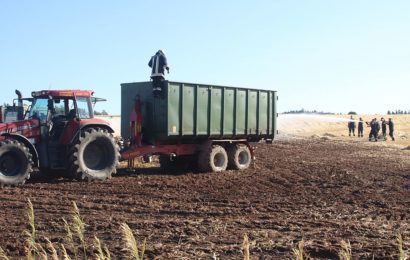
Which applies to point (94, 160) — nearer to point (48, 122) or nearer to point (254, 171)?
point (48, 122)

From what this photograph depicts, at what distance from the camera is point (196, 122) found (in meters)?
15.2

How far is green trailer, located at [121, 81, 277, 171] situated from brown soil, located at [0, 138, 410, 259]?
869 mm

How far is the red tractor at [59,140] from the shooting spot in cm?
1169

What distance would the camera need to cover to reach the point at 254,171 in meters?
16.1

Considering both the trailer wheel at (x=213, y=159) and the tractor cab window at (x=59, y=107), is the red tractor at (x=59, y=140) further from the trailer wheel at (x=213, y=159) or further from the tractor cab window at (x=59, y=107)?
the trailer wheel at (x=213, y=159)

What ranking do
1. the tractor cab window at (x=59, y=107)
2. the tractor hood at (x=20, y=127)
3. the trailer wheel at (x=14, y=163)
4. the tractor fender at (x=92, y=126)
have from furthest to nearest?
1. the tractor cab window at (x=59, y=107)
2. the tractor fender at (x=92, y=126)
3. the tractor hood at (x=20, y=127)
4. the trailer wheel at (x=14, y=163)

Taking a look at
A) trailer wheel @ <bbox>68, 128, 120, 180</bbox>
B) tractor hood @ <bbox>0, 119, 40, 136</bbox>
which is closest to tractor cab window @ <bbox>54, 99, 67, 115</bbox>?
tractor hood @ <bbox>0, 119, 40, 136</bbox>

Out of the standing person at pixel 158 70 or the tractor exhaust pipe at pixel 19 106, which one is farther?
the standing person at pixel 158 70

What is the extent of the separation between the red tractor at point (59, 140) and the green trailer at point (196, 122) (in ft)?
4.57

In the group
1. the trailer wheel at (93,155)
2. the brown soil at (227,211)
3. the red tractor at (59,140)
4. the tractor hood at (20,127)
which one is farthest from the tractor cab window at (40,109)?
the brown soil at (227,211)

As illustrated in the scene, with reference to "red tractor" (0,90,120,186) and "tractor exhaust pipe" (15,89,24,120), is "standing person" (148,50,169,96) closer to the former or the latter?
"red tractor" (0,90,120,186)

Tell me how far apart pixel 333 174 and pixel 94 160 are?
7.04 meters

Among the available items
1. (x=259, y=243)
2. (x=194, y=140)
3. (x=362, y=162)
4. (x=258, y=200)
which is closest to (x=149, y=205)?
(x=258, y=200)

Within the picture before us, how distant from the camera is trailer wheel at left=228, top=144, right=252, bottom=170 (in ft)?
53.8
